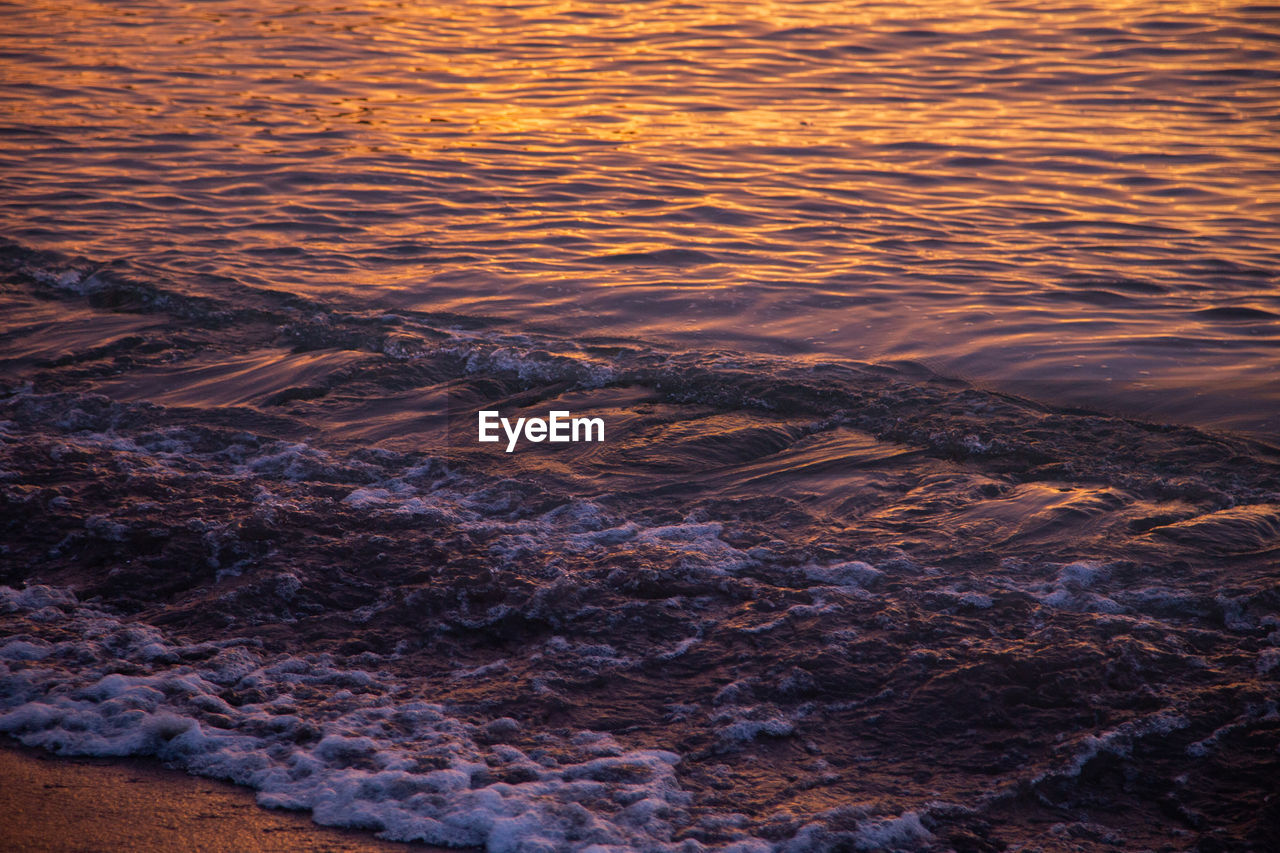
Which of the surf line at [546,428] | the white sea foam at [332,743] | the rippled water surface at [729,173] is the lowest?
the white sea foam at [332,743]

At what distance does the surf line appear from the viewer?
5.87m

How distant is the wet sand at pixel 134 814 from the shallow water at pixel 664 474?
0.08 metres

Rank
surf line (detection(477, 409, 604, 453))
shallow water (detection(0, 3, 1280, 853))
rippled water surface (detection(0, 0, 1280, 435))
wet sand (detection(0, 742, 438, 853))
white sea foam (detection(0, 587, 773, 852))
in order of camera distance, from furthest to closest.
Result: rippled water surface (detection(0, 0, 1280, 435)), surf line (detection(477, 409, 604, 453)), shallow water (detection(0, 3, 1280, 853)), white sea foam (detection(0, 587, 773, 852)), wet sand (detection(0, 742, 438, 853))

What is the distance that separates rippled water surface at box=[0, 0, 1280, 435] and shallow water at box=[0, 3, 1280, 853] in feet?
0.24

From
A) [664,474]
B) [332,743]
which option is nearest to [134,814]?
[332,743]

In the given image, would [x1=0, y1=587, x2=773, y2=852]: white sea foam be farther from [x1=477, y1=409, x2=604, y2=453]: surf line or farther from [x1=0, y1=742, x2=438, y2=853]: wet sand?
[x1=477, y1=409, x2=604, y2=453]: surf line

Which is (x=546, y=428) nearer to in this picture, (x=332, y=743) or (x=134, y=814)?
(x=332, y=743)

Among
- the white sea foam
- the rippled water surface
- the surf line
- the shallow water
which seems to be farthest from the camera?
the rippled water surface

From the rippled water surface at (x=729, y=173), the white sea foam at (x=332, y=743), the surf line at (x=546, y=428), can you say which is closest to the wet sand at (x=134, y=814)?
the white sea foam at (x=332, y=743)

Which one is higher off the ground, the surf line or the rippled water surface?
the rippled water surface

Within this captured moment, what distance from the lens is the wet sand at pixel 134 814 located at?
3004 mm

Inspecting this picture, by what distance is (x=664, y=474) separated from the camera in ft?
17.9

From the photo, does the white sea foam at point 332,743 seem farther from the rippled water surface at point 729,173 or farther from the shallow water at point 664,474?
the rippled water surface at point 729,173

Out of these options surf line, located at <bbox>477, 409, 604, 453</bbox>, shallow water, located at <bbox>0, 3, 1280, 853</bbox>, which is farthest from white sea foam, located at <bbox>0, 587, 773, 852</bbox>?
surf line, located at <bbox>477, 409, 604, 453</bbox>
